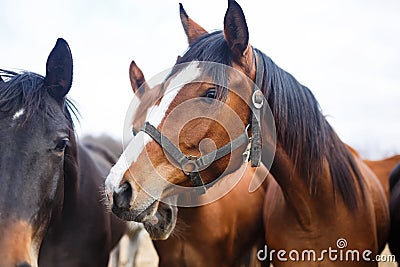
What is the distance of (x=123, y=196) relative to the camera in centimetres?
216

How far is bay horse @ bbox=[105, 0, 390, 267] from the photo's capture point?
232cm

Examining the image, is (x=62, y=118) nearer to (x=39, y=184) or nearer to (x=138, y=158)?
(x=39, y=184)

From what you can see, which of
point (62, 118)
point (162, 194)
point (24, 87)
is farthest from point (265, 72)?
point (24, 87)

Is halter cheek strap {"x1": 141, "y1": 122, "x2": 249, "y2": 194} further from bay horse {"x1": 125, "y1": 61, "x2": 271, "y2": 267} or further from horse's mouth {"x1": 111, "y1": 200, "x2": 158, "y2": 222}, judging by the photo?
bay horse {"x1": 125, "y1": 61, "x2": 271, "y2": 267}

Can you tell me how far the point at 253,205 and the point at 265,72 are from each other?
1483 millimetres

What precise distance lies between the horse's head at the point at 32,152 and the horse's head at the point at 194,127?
0.45m

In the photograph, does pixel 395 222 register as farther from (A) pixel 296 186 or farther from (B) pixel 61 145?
(B) pixel 61 145

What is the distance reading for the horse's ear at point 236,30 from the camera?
2432 millimetres

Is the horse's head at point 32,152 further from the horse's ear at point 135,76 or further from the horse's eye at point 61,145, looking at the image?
the horse's ear at point 135,76

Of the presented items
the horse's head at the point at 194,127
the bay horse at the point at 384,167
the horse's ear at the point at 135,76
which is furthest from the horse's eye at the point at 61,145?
the bay horse at the point at 384,167

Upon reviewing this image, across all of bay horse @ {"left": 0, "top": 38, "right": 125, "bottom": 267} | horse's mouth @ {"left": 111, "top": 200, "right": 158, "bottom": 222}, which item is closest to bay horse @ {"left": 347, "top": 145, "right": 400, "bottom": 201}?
bay horse @ {"left": 0, "top": 38, "right": 125, "bottom": 267}

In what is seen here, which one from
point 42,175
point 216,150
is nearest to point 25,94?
point 42,175

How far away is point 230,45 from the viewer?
2.53 metres

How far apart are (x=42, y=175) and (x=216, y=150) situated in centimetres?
90
